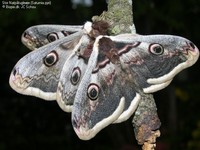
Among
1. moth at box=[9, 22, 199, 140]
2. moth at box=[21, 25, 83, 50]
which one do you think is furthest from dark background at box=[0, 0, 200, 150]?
moth at box=[9, 22, 199, 140]

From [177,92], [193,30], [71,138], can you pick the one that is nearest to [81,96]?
[193,30]

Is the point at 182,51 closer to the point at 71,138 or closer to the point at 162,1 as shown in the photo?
the point at 162,1

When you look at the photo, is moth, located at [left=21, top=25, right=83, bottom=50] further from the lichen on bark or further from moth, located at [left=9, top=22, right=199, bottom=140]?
the lichen on bark

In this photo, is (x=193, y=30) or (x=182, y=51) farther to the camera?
(x=193, y=30)

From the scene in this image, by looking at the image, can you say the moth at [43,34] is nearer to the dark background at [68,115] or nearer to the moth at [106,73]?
the moth at [106,73]

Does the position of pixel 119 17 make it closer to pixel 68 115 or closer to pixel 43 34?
pixel 43 34

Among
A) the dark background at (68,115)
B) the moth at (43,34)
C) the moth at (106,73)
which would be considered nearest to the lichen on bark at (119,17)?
the moth at (106,73)
